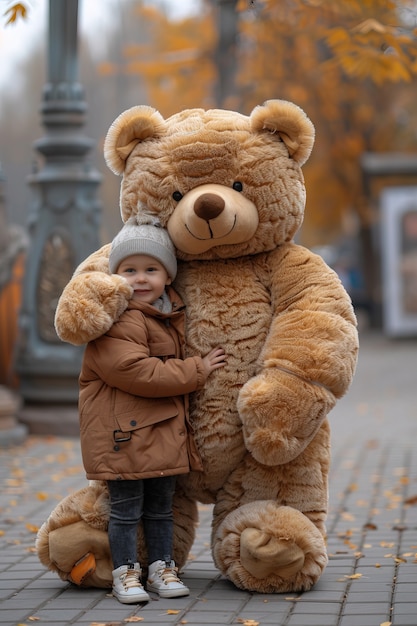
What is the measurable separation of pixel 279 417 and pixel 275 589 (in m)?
0.78

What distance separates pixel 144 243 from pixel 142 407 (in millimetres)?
674

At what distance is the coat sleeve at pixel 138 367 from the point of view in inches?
185

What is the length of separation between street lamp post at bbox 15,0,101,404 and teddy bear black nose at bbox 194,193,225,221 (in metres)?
5.73

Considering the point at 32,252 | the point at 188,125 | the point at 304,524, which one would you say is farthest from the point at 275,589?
the point at 32,252

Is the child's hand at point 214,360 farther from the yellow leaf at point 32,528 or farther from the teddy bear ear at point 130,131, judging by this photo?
the yellow leaf at point 32,528

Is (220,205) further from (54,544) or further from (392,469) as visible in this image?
(392,469)

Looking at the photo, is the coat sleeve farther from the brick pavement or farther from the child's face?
the brick pavement

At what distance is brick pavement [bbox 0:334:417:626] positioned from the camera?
460 centimetres

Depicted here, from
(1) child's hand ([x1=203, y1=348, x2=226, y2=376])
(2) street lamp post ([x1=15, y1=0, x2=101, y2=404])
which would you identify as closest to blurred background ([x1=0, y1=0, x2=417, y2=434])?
(2) street lamp post ([x1=15, y1=0, x2=101, y2=404])

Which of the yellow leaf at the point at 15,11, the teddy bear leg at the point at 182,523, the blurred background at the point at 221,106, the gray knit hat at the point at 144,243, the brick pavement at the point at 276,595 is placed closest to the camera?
the brick pavement at the point at 276,595

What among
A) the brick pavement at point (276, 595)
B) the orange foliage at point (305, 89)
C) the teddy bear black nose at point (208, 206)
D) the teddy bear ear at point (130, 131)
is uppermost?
the orange foliage at point (305, 89)

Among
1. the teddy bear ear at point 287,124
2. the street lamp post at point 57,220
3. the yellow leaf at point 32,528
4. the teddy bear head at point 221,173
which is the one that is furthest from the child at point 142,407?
the street lamp post at point 57,220

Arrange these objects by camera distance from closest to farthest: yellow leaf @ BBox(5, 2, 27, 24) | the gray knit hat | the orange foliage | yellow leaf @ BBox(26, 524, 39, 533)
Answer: the gray knit hat < yellow leaf @ BBox(5, 2, 27, 24) < yellow leaf @ BBox(26, 524, 39, 533) < the orange foliage

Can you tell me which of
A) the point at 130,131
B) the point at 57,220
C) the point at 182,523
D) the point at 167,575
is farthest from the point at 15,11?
the point at 57,220
